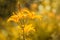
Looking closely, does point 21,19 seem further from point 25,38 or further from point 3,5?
point 3,5

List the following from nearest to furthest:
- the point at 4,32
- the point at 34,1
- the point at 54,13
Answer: the point at 4,32
the point at 54,13
the point at 34,1

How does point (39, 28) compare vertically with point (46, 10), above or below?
below

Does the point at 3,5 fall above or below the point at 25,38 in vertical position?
above

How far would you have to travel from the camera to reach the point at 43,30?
230 centimetres

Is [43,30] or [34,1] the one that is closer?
[43,30]

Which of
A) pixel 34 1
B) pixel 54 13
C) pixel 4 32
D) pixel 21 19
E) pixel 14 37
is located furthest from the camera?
pixel 34 1

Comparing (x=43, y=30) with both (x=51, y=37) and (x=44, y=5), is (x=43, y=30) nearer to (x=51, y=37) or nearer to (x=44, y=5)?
(x=51, y=37)

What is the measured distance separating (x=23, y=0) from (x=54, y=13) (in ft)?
1.37

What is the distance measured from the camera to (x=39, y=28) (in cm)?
232

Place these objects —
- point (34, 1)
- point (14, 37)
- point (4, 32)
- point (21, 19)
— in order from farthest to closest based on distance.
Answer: point (34, 1), point (4, 32), point (14, 37), point (21, 19)

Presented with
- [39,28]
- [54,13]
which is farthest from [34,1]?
Answer: [39,28]

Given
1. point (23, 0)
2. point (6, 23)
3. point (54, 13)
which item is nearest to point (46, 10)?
point (54, 13)

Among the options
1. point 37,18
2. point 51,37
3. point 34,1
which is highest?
point 34,1

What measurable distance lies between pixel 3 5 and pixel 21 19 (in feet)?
2.33
